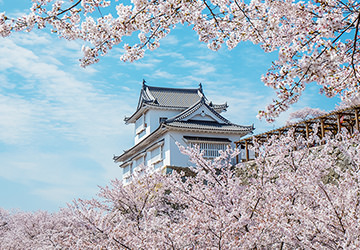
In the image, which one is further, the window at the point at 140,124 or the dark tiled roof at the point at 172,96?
the window at the point at 140,124

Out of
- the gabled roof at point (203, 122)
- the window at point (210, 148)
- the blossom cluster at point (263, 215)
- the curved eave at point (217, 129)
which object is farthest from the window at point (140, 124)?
the blossom cluster at point (263, 215)

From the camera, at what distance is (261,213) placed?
5859mm

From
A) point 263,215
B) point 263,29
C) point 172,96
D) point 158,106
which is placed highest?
point 172,96

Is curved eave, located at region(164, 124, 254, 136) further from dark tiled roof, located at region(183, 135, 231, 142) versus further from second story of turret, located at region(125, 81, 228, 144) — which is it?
second story of turret, located at region(125, 81, 228, 144)

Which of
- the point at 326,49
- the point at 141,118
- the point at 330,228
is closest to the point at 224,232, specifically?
the point at 330,228

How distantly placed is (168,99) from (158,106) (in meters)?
2.18

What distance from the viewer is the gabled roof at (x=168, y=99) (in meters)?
27.7

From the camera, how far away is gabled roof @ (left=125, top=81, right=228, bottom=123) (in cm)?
2771

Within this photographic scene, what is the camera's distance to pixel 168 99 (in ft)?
95.8

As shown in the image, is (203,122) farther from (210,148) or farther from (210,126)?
(210,148)

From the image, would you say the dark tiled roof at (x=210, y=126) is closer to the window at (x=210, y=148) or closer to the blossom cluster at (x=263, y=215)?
the window at (x=210, y=148)

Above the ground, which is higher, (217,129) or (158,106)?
(158,106)

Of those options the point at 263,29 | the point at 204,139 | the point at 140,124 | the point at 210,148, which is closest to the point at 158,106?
the point at 140,124

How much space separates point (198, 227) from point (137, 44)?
10.3 feet
